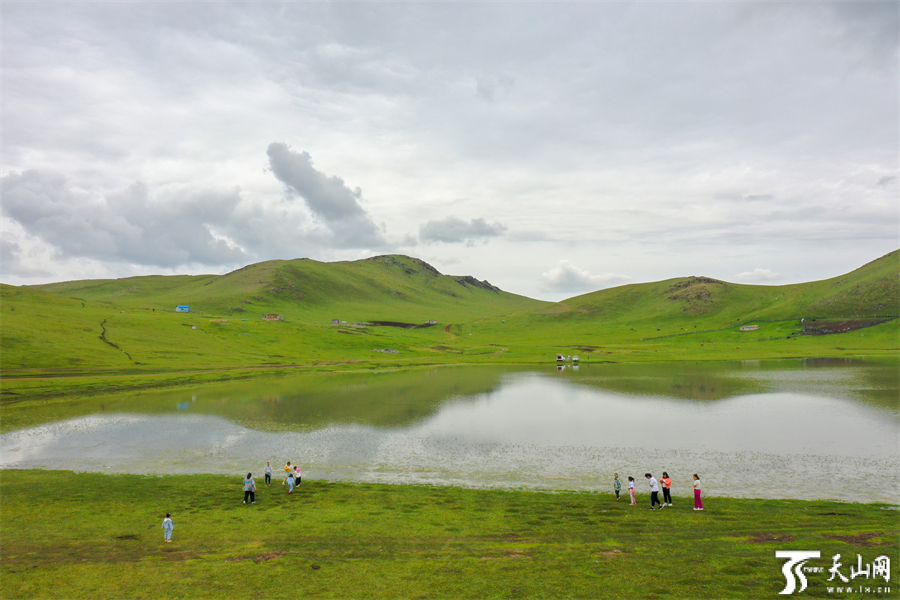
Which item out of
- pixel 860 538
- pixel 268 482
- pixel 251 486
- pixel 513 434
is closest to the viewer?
pixel 860 538

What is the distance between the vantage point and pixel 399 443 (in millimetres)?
51156

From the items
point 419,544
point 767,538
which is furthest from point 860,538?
point 419,544

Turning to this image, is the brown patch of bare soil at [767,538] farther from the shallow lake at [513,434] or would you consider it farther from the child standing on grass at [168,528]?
the child standing on grass at [168,528]

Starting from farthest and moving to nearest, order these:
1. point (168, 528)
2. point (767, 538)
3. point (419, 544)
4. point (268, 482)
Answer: point (268, 482)
point (168, 528)
point (419, 544)
point (767, 538)

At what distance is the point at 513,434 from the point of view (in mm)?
54750

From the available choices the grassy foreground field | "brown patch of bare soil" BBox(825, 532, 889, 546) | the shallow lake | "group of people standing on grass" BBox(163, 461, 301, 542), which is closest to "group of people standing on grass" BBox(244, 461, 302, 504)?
"group of people standing on grass" BBox(163, 461, 301, 542)

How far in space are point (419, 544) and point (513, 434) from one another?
30.6 metres

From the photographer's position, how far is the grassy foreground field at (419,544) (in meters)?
21.0

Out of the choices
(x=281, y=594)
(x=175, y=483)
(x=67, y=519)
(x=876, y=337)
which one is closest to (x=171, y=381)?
(x=175, y=483)

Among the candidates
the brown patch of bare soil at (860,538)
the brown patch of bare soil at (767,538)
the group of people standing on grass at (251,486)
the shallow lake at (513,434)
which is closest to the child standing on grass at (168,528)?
the group of people standing on grass at (251,486)

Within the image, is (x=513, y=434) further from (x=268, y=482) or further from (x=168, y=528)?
(x=168, y=528)

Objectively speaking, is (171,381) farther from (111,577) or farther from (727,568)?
(727,568)

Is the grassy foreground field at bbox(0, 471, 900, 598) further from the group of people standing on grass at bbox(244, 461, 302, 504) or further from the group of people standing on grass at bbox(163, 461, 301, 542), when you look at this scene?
the group of people standing on grass at bbox(244, 461, 302, 504)

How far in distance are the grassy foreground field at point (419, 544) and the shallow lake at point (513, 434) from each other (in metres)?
6.22
